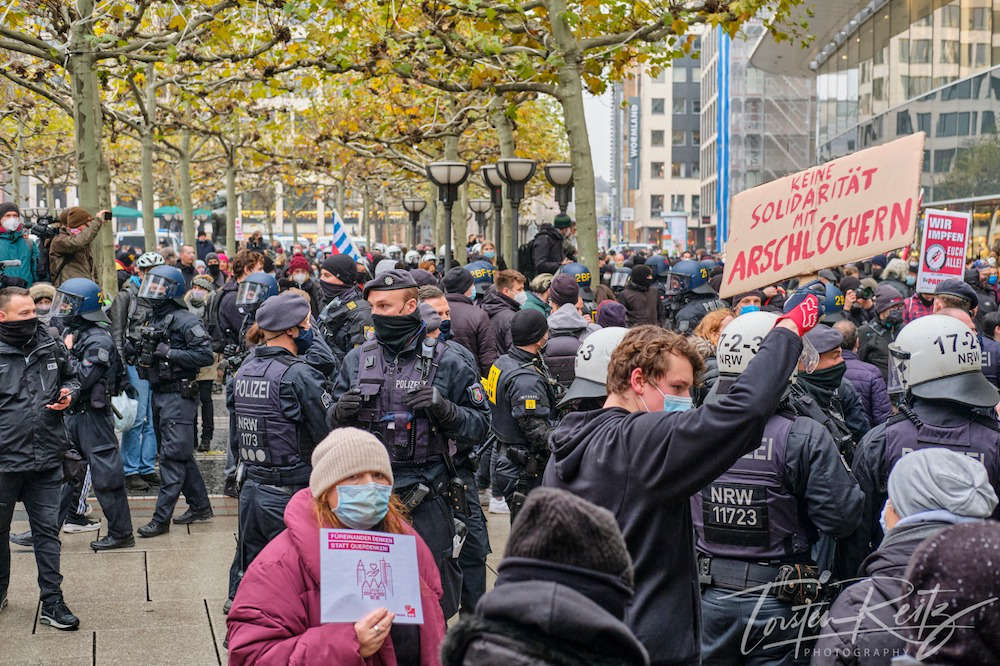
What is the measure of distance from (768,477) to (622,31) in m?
11.9

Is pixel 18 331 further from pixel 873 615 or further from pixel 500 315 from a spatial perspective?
pixel 873 615

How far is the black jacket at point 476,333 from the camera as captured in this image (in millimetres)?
10438

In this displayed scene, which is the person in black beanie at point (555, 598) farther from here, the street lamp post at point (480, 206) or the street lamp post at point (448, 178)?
the street lamp post at point (480, 206)

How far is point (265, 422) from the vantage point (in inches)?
255

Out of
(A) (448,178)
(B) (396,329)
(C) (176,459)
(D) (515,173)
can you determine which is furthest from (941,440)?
(A) (448,178)

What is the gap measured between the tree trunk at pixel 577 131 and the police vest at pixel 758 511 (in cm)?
1047

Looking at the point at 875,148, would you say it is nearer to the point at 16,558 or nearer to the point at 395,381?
the point at 395,381

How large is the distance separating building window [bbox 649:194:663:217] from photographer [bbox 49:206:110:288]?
338 feet

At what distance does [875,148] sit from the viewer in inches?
155

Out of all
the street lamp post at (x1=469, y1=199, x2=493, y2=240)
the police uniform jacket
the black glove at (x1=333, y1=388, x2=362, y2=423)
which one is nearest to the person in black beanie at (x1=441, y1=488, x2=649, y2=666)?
the black glove at (x1=333, y1=388, x2=362, y2=423)

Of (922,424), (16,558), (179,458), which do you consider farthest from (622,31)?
(922,424)

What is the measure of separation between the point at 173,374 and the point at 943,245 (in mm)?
7431

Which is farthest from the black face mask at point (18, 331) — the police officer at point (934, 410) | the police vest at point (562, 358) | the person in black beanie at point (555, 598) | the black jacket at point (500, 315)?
the person in black beanie at point (555, 598)

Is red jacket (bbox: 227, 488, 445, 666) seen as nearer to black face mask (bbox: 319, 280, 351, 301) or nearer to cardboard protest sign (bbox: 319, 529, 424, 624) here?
cardboard protest sign (bbox: 319, 529, 424, 624)
